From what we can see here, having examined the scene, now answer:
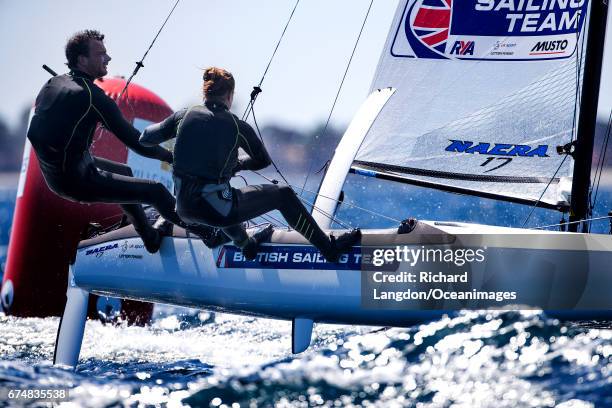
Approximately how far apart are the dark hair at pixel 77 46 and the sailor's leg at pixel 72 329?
5.28 ft

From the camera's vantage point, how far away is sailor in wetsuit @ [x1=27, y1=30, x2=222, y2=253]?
383cm

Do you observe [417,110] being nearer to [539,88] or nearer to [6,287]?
[539,88]

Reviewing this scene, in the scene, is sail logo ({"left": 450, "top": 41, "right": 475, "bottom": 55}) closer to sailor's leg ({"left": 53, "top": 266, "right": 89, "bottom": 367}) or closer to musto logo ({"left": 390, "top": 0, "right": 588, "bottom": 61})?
musto logo ({"left": 390, "top": 0, "right": 588, "bottom": 61})

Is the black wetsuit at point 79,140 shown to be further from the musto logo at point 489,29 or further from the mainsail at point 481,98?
the musto logo at point 489,29

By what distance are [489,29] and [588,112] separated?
853mm

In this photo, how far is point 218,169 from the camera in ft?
12.8

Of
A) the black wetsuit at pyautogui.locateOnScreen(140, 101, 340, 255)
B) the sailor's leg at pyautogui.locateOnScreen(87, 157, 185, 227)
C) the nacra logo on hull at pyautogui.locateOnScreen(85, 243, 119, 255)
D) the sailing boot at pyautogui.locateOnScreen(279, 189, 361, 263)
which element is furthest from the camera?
the nacra logo on hull at pyautogui.locateOnScreen(85, 243, 119, 255)

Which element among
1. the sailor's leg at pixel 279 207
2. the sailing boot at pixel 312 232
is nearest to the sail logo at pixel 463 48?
the sailing boot at pixel 312 232

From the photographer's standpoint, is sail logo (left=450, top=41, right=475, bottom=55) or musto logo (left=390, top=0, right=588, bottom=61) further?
sail logo (left=450, top=41, right=475, bottom=55)

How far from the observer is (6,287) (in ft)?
21.5

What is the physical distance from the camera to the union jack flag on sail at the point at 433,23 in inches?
205

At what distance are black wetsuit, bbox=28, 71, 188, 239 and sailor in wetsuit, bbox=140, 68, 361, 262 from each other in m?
0.18

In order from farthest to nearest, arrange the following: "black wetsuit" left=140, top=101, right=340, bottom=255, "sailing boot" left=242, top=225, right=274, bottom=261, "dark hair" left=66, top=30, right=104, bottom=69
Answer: "sailing boot" left=242, top=225, right=274, bottom=261 < "dark hair" left=66, top=30, right=104, bottom=69 < "black wetsuit" left=140, top=101, right=340, bottom=255

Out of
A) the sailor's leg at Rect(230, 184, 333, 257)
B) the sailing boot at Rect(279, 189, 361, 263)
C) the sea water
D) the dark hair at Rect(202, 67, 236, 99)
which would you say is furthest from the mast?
the dark hair at Rect(202, 67, 236, 99)
